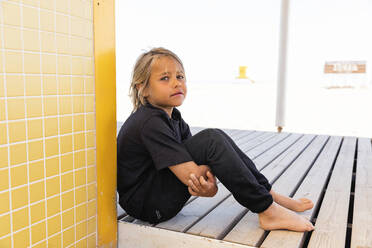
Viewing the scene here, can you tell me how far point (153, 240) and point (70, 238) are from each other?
306 millimetres

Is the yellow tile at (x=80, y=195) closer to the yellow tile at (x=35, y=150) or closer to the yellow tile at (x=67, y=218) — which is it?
the yellow tile at (x=67, y=218)

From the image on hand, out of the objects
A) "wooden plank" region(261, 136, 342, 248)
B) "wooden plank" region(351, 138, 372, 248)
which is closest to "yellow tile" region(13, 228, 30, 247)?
"wooden plank" region(261, 136, 342, 248)

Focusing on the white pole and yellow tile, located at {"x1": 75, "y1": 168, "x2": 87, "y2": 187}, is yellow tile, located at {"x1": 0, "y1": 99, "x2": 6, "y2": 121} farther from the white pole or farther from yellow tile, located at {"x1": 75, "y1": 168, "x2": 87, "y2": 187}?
the white pole

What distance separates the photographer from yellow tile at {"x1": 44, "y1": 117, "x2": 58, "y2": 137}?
1.12 m

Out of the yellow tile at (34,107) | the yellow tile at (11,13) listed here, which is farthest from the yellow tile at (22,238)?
the yellow tile at (11,13)

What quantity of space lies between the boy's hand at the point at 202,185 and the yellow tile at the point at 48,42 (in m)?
0.59

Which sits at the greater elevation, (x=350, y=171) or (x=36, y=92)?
(x=36, y=92)

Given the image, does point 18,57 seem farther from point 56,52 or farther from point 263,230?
point 263,230

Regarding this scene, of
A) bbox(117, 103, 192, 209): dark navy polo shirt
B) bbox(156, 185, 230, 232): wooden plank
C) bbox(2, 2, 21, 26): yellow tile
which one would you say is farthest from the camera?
bbox(156, 185, 230, 232): wooden plank

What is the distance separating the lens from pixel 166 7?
523 inches

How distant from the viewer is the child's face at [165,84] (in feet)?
4.82

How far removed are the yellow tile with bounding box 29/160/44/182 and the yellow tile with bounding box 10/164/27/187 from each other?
21 mm

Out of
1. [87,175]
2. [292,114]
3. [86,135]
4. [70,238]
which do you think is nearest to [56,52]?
[86,135]

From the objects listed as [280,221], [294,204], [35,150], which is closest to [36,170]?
[35,150]
